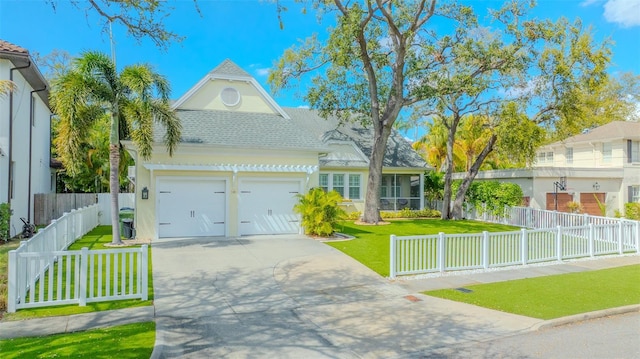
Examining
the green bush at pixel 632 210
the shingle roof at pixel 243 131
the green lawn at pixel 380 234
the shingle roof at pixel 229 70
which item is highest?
the shingle roof at pixel 229 70

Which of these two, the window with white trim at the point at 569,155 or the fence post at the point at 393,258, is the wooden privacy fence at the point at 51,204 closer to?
the fence post at the point at 393,258

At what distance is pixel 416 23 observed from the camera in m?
17.9

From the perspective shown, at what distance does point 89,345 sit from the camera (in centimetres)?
525

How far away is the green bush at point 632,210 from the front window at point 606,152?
418 centimetres

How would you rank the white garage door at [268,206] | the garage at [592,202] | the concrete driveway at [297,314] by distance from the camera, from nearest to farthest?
the concrete driveway at [297,314] → the white garage door at [268,206] → the garage at [592,202]

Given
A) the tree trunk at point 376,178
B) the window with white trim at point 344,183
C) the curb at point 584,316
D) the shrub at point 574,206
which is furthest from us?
the window with white trim at point 344,183

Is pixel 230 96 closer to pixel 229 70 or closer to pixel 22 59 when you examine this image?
pixel 229 70

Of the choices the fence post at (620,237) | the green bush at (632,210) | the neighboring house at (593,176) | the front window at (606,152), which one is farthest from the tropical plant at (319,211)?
the front window at (606,152)

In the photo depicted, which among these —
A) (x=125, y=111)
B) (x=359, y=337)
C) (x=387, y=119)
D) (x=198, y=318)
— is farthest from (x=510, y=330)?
(x=387, y=119)

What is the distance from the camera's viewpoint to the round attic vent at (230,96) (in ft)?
55.4

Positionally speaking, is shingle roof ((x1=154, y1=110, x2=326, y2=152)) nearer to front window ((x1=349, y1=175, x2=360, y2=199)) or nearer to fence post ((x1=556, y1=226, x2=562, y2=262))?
front window ((x1=349, y1=175, x2=360, y2=199))

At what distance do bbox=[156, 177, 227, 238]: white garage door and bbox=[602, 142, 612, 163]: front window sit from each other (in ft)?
85.4

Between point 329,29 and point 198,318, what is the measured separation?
15642 millimetres

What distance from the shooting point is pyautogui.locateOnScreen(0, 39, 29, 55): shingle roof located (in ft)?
41.8
